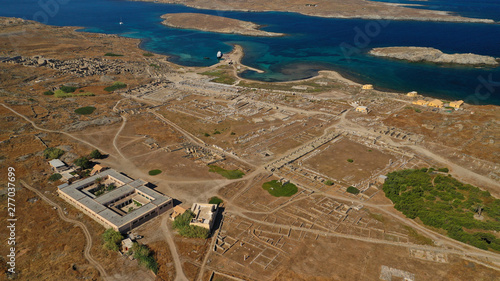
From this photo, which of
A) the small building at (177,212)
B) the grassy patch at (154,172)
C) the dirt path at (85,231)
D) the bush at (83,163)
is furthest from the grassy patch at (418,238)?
the bush at (83,163)

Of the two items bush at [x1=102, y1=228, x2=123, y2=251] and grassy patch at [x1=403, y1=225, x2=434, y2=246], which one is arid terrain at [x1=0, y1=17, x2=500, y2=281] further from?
bush at [x1=102, y1=228, x2=123, y2=251]

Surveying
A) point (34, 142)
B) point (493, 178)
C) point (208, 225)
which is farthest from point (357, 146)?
point (34, 142)

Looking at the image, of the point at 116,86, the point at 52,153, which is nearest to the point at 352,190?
the point at 52,153

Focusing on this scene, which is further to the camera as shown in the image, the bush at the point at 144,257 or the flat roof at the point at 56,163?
the flat roof at the point at 56,163

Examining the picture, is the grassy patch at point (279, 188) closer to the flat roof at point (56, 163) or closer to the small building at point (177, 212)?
A: the small building at point (177, 212)

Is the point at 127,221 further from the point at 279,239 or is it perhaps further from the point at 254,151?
the point at 254,151

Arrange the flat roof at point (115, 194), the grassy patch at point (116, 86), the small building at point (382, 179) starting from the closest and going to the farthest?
the flat roof at point (115, 194) → the small building at point (382, 179) → the grassy patch at point (116, 86)
